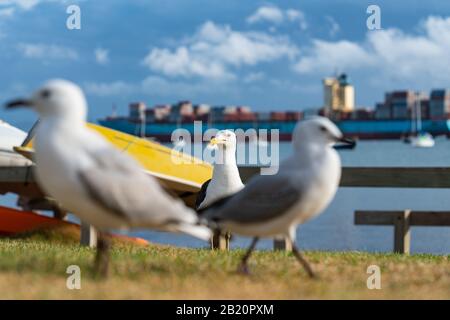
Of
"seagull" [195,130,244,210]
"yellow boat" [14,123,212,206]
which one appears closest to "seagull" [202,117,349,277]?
"seagull" [195,130,244,210]

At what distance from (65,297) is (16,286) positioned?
564mm

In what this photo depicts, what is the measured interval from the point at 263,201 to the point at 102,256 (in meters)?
1.28

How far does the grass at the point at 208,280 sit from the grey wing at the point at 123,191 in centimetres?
57

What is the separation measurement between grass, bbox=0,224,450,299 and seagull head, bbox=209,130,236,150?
287cm

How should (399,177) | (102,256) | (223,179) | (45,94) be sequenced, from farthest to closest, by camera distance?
(399,177), (223,179), (102,256), (45,94)

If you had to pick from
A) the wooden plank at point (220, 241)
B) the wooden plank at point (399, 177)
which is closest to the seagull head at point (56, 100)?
the wooden plank at point (220, 241)

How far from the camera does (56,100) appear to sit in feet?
17.2

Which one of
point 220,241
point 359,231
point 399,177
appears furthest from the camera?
point 359,231

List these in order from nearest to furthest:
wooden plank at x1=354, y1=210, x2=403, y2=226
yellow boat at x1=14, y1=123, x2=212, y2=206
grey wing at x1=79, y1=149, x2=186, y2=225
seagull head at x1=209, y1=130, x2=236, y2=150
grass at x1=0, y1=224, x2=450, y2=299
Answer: grey wing at x1=79, y1=149, x2=186, y2=225
grass at x1=0, y1=224, x2=450, y2=299
seagull head at x1=209, y1=130, x2=236, y2=150
wooden plank at x1=354, y1=210, x2=403, y2=226
yellow boat at x1=14, y1=123, x2=212, y2=206

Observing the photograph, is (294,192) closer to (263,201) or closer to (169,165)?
(263,201)

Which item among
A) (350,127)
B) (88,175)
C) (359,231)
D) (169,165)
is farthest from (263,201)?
(350,127)

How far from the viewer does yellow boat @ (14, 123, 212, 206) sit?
50.5 ft

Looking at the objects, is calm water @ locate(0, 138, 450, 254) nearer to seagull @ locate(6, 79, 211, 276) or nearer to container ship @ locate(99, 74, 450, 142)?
seagull @ locate(6, 79, 211, 276)

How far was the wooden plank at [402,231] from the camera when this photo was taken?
1227cm
